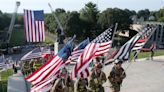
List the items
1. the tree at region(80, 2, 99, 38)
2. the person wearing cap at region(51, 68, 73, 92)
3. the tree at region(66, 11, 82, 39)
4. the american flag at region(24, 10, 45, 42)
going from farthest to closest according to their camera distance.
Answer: the tree at region(80, 2, 99, 38)
the tree at region(66, 11, 82, 39)
the american flag at region(24, 10, 45, 42)
the person wearing cap at region(51, 68, 73, 92)

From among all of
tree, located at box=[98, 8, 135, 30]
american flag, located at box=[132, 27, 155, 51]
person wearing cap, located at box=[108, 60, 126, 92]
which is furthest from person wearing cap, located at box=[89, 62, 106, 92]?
tree, located at box=[98, 8, 135, 30]

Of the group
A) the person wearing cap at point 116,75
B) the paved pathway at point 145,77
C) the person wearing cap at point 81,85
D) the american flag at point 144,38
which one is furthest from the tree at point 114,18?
the person wearing cap at point 81,85

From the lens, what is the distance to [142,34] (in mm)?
14672

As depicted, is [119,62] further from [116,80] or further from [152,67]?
[152,67]

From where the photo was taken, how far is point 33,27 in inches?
827

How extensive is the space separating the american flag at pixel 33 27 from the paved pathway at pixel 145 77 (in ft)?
16.1

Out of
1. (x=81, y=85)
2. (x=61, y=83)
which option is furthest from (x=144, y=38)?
(x=61, y=83)

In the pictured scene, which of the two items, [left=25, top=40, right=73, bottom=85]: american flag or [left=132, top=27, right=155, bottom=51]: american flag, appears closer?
[left=25, top=40, right=73, bottom=85]: american flag

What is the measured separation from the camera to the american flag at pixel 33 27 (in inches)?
815

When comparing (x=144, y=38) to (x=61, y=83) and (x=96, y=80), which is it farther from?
(x=61, y=83)

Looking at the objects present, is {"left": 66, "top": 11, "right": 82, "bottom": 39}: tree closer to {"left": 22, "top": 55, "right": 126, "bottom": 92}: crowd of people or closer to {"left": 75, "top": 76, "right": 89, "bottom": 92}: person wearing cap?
{"left": 22, "top": 55, "right": 126, "bottom": 92}: crowd of people

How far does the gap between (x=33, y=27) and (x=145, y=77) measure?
636 centimetres

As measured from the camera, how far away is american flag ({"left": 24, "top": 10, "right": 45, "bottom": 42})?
20703 millimetres

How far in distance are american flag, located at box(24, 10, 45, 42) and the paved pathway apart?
16.1 ft
